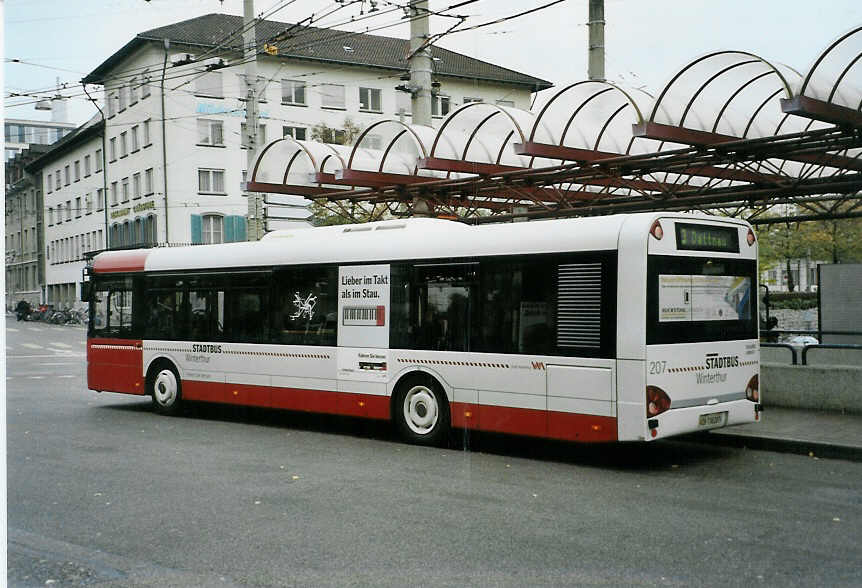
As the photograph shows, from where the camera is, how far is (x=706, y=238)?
10.5 meters

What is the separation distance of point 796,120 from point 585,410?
694 cm

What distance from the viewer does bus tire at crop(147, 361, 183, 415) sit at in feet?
49.5

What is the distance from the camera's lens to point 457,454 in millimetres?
11070

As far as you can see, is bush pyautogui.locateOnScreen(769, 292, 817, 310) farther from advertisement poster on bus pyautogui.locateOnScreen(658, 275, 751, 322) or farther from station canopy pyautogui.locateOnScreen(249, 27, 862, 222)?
advertisement poster on bus pyautogui.locateOnScreen(658, 275, 751, 322)

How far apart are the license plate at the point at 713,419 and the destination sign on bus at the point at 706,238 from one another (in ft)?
5.80

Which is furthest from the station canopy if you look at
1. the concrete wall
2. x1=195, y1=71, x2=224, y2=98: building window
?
x1=195, y1=71, x2=224, y2=98: building window

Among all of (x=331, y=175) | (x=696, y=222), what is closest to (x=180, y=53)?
(x=331, y=175)

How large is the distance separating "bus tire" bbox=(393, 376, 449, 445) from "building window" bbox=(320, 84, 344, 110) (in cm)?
4070

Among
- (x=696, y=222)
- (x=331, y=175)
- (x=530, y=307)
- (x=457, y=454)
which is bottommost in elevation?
(x=457, y=454)

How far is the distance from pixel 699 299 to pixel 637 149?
6355 mm

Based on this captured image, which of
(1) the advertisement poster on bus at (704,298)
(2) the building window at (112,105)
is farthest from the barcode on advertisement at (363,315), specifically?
(2) the building window at (112,105)

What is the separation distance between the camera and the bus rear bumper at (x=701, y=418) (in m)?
9.73

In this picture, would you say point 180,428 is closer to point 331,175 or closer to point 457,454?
point 457,454

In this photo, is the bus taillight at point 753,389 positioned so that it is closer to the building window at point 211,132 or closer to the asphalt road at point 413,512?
the asphalt road at point 413,512
